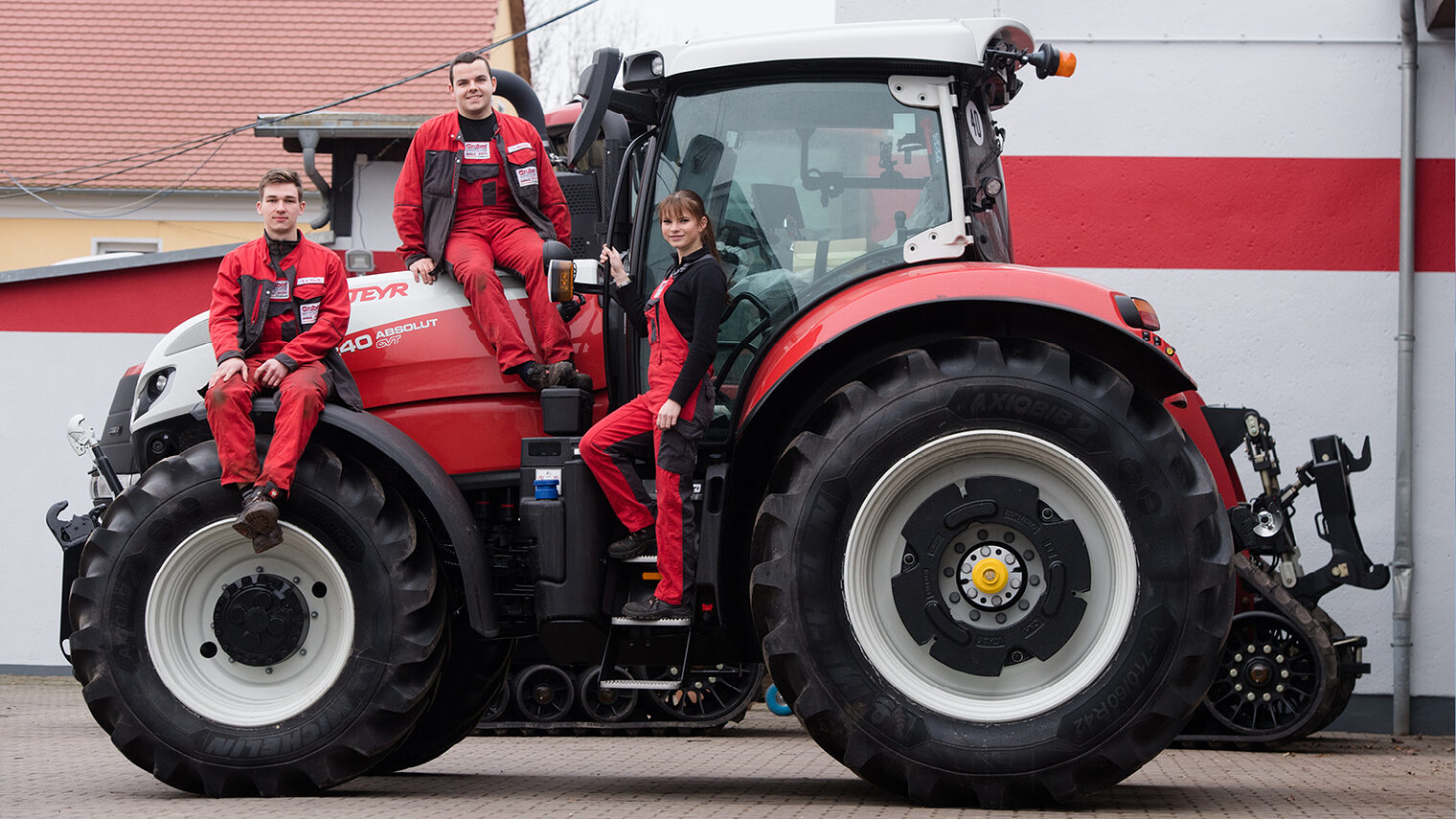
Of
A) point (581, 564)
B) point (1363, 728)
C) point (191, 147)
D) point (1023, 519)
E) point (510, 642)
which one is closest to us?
point (1023, 519)

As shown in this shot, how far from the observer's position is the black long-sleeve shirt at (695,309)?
565 centimetres

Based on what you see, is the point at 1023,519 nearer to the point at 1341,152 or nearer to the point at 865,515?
the point at 865,515

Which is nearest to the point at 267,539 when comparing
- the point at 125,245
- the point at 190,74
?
the point at 125,245

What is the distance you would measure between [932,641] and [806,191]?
1.74 m

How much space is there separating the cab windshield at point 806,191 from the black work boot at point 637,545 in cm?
58

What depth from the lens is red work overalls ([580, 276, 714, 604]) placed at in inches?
224

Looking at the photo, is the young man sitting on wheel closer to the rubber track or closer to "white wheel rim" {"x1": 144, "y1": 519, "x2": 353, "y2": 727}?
"white wheel rim" {"x1": 144, "y1": 519, "x2": 353, "y2": 727}

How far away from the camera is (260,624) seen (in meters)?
5.95

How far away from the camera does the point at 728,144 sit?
603 cm

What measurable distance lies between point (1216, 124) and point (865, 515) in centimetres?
632

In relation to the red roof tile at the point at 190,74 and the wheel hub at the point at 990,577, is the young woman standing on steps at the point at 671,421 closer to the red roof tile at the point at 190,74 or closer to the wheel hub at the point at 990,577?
the wheel hub at the point at 990,577

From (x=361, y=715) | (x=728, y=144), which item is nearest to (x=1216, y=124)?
(x=728, y=144)

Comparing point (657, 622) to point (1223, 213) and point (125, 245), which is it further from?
point (125, 245)

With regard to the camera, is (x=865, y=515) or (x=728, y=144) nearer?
(x=865, y=515)
